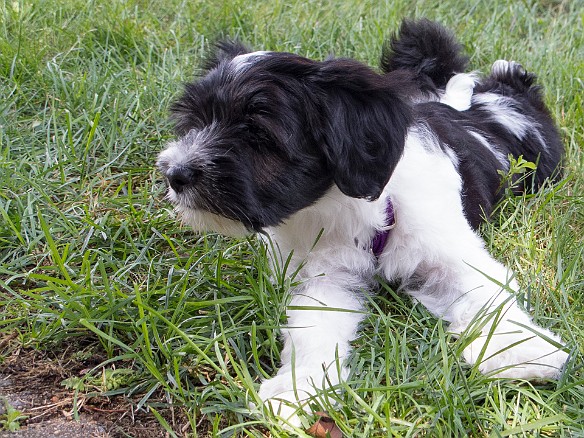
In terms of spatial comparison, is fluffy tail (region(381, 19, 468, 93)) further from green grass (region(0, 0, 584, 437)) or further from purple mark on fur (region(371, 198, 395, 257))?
purple mark on fur (region(371, 198, 395, 257))

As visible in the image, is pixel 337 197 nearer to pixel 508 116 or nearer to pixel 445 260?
pixel 445 260

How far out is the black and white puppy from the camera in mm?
2562

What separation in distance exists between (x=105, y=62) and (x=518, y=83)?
2.43 meters

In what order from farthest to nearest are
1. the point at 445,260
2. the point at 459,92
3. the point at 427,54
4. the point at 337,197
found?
the point at 427,54
the point at 459,92
the point at 445,260
the point at 337,197

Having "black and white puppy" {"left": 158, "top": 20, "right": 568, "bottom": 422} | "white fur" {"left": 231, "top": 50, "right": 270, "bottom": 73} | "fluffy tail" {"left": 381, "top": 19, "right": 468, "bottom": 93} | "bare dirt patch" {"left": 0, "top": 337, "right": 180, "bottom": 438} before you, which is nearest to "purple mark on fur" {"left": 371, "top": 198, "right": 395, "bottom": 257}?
"black and white puppy" {"left": 158, "top": 20, "right": 568, "bottom": 422}

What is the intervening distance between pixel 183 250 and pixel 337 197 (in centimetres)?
85

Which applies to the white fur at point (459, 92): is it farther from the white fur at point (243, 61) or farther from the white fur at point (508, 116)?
the white fur at point (243, 61)

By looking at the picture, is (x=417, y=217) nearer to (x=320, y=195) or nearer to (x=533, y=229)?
(x=320, y=195)

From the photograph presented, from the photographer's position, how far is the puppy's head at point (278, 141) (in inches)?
100

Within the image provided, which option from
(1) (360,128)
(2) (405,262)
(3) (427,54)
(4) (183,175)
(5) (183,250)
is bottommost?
(5) (183,250)

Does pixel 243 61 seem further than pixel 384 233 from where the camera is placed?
No

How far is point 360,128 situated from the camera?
8.69 ft

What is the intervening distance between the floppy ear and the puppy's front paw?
0.64 m

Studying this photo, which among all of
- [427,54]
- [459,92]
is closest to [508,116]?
[459,92]
